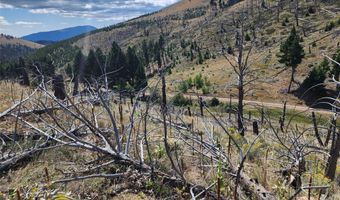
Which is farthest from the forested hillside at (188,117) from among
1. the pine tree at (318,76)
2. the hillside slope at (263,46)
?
the hillside slope at (263,46)

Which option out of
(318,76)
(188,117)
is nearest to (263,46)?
(318,76)

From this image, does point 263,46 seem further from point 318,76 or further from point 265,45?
point 318,76

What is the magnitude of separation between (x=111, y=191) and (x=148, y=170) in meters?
0.61

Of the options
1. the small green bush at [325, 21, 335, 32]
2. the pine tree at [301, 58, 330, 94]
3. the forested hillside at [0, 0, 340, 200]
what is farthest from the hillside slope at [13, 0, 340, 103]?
the pine tree at [301, 58, 330, 94]

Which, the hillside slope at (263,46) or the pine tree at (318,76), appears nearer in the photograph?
the pine tree at (318,76)

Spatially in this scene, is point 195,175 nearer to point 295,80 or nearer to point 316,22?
point 295,80

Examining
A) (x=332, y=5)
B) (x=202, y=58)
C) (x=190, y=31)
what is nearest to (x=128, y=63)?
(x=202, y=58)

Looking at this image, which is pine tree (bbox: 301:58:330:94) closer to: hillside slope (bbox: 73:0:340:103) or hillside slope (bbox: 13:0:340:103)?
hillside slope (bbox: 73:0:340:103)

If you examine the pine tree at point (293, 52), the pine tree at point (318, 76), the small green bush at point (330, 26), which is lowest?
the pine tree at point (318, 76)

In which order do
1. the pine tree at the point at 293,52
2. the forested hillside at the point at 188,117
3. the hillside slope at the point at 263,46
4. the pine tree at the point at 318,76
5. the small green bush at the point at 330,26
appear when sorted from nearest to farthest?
the forested hillside at the point at 188,117 → the pine tree at the point at 318,76 → the pine tree at the point at 293,52 → the hillside slope at the point at 263,46 → the small green bush at the point at 330,26

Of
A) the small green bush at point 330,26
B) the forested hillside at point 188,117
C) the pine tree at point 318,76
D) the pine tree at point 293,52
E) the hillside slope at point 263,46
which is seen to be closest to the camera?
the forested hillside at point 188,117

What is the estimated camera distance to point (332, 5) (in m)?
86.9

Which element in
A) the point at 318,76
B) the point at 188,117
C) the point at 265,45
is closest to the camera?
the point at 188,117

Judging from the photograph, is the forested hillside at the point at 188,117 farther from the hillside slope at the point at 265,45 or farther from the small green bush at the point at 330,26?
the hillside slope at the point at 265,45
